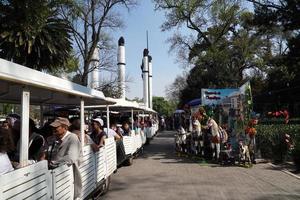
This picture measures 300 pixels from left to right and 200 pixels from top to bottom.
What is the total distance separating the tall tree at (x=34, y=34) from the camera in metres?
18.4

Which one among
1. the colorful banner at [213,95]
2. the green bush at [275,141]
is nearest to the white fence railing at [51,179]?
the green bush at [275,141]

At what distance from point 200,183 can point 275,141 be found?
20.5 ft

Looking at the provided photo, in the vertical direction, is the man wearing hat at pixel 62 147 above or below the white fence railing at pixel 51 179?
above

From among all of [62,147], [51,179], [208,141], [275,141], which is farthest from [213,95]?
[51,179]

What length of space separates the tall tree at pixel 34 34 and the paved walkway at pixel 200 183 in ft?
23.8

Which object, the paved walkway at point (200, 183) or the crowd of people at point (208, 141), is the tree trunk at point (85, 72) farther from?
the paved walkway at point (200, 183)

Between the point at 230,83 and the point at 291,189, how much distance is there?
35099mm

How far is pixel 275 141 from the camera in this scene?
1753cm

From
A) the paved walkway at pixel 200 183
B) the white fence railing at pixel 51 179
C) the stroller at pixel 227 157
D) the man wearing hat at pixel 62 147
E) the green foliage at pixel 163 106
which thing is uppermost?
the green foliage at pixel 163 106

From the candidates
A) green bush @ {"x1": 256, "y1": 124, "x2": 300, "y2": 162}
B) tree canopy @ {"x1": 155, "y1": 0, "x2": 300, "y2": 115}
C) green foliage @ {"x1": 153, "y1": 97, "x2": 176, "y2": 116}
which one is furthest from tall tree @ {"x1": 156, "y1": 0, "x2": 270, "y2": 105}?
green foliage @ {"x1": 153, "y1": 97, "x2": 176, "y2": 116}

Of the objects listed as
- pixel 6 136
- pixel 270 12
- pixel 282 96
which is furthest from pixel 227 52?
pixel 6 136

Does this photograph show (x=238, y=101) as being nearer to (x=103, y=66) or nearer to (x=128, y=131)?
(x=128, y=131)

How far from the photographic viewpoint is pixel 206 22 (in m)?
39.2

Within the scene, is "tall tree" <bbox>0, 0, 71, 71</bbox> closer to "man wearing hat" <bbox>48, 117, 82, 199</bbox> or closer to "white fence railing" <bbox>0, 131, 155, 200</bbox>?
"white fence railing" <bbox>0, 131, 155, 200</bbox>
